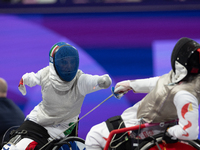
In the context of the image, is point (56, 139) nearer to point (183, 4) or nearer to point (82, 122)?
point (82, 122)

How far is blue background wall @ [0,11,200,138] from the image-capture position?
375cm

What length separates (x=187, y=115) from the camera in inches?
70.9

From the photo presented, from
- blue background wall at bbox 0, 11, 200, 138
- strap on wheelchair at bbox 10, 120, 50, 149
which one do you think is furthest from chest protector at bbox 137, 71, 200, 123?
blue background wall at bbox 0, 11, 200, 138

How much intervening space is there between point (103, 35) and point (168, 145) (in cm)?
217

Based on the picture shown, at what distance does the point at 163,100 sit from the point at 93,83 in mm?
676

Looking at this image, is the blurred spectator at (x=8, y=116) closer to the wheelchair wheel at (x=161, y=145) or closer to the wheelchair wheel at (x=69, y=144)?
the wheelchair wheel at (x=69, y=144)

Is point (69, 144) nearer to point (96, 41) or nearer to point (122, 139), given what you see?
point (122, 139)

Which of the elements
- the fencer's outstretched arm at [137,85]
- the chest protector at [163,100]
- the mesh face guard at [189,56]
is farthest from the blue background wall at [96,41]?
the mesh face guard at [189,56]

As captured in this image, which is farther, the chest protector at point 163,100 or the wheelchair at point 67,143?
the wheelchair at point 67,143

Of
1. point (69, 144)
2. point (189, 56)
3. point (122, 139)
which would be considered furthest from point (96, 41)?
point (189, 56)

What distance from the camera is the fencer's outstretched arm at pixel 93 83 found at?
236cm

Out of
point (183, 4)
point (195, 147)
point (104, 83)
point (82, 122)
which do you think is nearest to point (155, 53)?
point (183, 4)

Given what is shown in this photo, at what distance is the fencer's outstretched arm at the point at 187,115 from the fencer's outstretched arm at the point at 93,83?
674 millimetres

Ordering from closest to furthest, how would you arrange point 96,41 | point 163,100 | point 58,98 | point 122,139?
point 163,100
point 122,139
point 58,98
point 96,41
